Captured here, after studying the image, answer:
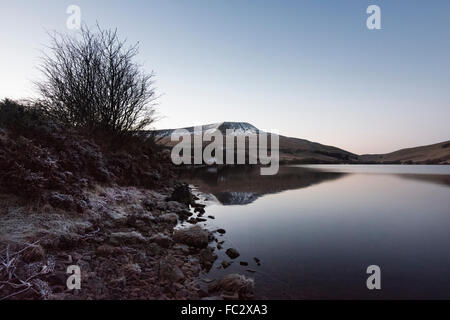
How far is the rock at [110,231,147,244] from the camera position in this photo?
257 inches

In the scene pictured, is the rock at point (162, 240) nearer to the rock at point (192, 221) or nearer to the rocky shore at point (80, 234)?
the rocky shore at point (80, 234)

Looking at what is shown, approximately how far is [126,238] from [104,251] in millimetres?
1011

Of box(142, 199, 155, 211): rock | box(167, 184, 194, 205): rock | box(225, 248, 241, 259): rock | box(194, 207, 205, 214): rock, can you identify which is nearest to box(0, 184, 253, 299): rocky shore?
box(225, 248, 241, 259): rock

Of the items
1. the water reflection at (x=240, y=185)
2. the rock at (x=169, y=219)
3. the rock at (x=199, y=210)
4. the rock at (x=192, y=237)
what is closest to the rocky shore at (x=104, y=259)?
the rock at (x=192, y=237)

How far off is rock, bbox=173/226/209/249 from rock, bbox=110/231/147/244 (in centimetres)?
118

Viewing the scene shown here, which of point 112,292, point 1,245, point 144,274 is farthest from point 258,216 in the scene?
point 1,245

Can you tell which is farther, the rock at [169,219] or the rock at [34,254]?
the rock at [169,219]

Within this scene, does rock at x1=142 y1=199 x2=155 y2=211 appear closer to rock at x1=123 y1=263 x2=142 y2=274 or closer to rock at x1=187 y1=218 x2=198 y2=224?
rock at x1=187 y1=218 x2=198 y2=224

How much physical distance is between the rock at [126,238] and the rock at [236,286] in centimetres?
293

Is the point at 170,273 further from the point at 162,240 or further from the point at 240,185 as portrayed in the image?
the point at 240,185

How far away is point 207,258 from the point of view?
22.0ft

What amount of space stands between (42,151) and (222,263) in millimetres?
6935

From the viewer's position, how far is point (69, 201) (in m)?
7.31

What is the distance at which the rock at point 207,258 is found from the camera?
6.38 metres
